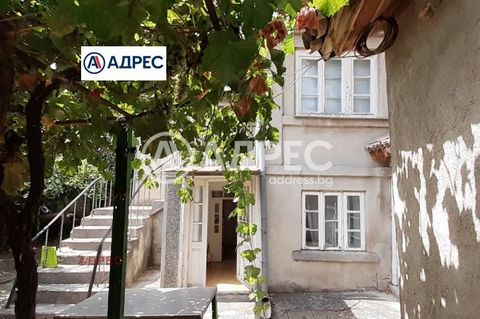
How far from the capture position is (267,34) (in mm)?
2016

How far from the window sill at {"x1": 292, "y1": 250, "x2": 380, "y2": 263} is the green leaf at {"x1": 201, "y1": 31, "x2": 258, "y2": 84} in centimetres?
678

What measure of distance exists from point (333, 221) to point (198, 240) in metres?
2.81

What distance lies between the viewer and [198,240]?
27.0ft

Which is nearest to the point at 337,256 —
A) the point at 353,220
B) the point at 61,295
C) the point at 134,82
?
the point at 353,220

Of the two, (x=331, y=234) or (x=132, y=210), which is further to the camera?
(x=132, y=210)

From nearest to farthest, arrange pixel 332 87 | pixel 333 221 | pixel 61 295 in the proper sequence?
pixel 61 295, pixel 333 221, pixel 332 87

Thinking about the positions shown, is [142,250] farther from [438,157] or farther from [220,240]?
[438,157]

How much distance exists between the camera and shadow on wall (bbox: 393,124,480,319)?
158 centimetres

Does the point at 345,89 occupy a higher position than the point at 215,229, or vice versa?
the point at 345,89

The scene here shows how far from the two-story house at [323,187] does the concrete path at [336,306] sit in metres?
0.32

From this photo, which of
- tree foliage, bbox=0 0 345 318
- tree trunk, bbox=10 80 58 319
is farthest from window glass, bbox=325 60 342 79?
tree trunk, bbox=10 80 58 319

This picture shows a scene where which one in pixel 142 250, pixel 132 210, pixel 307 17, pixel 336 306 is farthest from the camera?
pixel 132 210

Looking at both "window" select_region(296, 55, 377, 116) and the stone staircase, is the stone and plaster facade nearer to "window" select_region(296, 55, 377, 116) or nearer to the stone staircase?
"window" select_region(296, 55, 377, 116)

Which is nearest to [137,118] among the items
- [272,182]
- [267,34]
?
[267,34]
